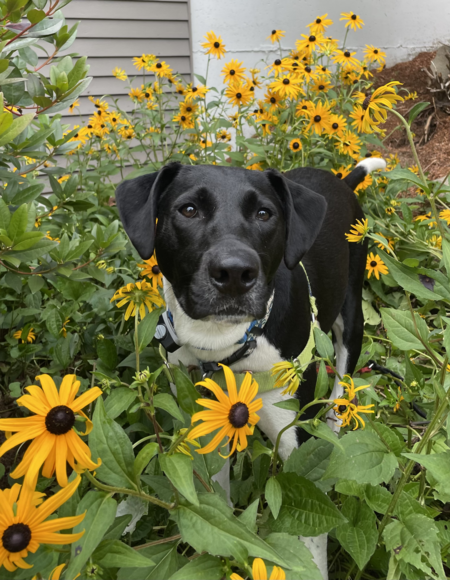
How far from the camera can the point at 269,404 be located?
5.68ft

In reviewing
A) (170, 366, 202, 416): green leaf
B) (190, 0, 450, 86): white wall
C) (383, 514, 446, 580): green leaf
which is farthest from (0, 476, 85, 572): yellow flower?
(190, 0, 450, 86): white wall

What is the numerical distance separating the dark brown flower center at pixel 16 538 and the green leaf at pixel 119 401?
338 mm

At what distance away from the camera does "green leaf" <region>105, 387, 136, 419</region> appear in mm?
1051

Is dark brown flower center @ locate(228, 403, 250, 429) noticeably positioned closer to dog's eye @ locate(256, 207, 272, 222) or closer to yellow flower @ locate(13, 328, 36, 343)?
dog's eye @ locate(256, 207, 272, 222)

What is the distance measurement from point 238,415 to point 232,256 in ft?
2.20

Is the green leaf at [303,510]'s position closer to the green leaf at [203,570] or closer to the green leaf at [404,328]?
the green leaf at [203,570]

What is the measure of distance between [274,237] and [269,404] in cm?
67

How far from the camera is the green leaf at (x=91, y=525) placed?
0.74m

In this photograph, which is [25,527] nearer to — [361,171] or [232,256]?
[232,256]

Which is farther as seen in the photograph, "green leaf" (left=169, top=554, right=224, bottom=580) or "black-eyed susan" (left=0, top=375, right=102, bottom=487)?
"green leaf" (left=169, top=554, right=224, bottom=580)

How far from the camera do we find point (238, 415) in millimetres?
866

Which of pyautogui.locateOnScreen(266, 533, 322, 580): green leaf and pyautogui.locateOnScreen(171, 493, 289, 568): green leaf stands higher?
pyautogui.locateOnScreen(171, 493, 289, 568): green leaf

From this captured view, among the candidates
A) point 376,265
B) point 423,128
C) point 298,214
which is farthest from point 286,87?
point 423,128

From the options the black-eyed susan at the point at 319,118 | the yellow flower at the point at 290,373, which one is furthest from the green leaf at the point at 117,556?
the black-eyed susan at the point at 319,118
